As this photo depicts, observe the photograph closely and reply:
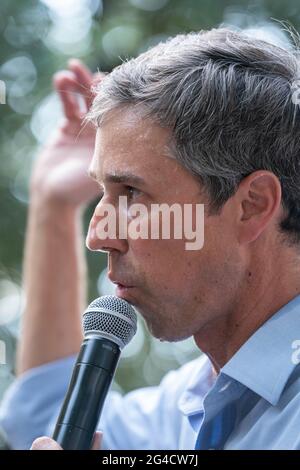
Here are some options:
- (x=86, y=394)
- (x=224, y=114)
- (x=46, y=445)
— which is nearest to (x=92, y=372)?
(x=86, y=394)

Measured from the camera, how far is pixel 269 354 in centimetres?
124

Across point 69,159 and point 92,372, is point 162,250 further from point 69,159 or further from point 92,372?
point 69,159

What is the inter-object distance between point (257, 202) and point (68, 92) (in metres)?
0.59

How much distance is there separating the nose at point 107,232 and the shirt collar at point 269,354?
0.24 meters

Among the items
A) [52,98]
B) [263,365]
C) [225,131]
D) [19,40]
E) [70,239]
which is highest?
[19,40]

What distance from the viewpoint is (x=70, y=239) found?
1.84m

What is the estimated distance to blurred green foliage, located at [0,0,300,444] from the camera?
→ 267cm

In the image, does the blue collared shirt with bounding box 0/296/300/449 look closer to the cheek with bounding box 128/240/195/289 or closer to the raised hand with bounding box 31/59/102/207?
the cheek with bounding box 128/240/195/289

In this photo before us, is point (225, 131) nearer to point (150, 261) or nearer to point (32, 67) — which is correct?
point (150, 261)

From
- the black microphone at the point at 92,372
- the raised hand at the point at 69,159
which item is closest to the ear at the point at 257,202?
the black microphone at the point at 92,372

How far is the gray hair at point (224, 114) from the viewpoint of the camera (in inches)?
49.2

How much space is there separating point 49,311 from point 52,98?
1.05m
